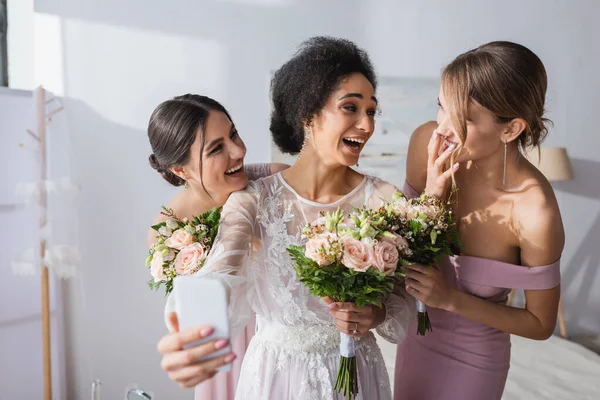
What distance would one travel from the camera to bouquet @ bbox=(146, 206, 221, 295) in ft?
5.52

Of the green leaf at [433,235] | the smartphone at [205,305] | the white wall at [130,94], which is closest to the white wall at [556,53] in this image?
the white wall at [130,94]

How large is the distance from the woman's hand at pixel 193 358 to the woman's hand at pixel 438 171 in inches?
36.7

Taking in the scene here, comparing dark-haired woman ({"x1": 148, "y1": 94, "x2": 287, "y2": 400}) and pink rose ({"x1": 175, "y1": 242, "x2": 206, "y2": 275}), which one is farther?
dark-haired woman ({"x1": 148, "y1": 94, "x2": 287, "y2": 400})

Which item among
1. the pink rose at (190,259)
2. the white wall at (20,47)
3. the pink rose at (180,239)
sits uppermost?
the white wall at (20,47)

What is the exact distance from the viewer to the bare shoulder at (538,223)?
1821 millimetres

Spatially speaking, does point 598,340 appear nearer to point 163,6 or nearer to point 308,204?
point 308,204

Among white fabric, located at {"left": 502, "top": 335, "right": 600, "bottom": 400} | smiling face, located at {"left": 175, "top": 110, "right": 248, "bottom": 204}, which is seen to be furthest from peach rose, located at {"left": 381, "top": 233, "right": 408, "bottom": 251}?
white fabric, located at {"left": 502, "top": 335, "right": 600, "bottom": 400}

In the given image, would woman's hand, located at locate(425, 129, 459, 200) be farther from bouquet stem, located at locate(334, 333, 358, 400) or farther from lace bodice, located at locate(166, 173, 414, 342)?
bouquet stem, located at locate(334, 333, 358, 400)

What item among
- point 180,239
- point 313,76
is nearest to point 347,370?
point 180,239

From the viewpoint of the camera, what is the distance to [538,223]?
5.97 feet

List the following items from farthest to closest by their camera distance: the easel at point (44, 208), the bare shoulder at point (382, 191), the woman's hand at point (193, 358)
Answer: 1. the easel at point (44, 208)
2. the bare shoulder at point (382, 191)
3. the woman's hand at point (193, 358)

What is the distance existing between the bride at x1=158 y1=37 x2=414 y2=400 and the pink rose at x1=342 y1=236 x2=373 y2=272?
25 centimetres

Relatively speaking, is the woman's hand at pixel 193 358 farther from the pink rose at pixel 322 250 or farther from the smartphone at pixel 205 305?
the pink rose at pixel 322 250

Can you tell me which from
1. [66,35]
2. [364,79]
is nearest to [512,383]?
[364,79]
